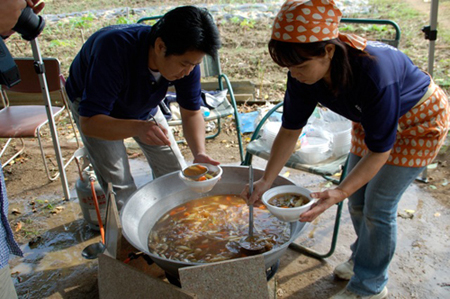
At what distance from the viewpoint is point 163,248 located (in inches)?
80.0

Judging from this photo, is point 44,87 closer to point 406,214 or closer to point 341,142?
point 341,142

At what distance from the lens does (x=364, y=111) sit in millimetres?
1676

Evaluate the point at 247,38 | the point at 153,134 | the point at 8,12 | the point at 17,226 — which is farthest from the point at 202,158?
the point at 247,38

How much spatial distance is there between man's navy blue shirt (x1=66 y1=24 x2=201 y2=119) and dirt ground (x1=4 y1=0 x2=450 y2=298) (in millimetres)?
1309

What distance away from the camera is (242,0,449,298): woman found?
5.11ft

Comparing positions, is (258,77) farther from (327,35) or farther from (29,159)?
(327,35)

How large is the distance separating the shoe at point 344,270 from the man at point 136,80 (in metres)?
1.16

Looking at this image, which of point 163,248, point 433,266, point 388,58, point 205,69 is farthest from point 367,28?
point 163,248

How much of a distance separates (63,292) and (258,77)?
4377 mm

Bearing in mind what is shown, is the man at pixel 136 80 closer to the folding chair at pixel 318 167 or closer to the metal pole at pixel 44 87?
the folding chair at pixel 318 167

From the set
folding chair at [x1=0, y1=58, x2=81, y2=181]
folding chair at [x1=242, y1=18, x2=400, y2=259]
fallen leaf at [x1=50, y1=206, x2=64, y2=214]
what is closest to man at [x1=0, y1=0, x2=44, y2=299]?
folding chair at [x1=242, y1=18, x2=400, y2=259]

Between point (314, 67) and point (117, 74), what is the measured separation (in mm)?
1086

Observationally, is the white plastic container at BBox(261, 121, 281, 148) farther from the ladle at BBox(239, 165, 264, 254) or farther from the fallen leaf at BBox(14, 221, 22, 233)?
the fallen leaf at BBox(14, 221, 22, 233)

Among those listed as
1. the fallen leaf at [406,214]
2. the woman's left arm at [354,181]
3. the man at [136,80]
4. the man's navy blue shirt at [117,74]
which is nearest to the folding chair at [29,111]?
the man at [136,80]
